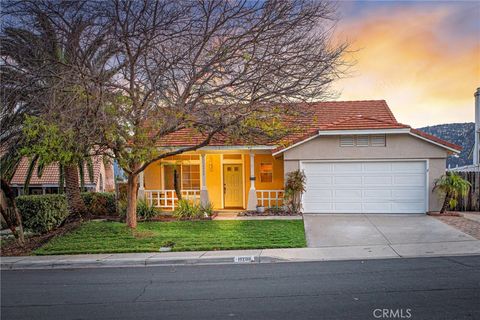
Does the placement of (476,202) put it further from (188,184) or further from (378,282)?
(188,184)

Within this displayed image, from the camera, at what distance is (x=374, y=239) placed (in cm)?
1098

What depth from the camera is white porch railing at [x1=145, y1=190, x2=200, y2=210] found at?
17.3m

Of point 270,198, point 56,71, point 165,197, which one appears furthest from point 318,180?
point 56,71

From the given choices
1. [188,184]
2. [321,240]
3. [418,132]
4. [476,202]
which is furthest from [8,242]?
[476,202]

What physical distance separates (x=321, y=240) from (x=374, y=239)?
1.50 metres

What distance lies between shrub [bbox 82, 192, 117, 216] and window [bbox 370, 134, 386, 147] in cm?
1145

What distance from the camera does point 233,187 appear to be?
1886 centimetres

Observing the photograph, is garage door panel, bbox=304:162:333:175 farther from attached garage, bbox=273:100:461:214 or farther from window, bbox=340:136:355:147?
window, bbox=340:136:355:147

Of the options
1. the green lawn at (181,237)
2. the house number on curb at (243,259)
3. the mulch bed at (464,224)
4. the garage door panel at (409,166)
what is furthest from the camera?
the garage door panel at (409,166)

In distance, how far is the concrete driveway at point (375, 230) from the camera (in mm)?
10648

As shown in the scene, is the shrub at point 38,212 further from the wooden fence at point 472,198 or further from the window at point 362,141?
the wooden fence at point 472,198

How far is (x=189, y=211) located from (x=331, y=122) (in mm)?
7778

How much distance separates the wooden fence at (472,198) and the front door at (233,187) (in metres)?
9.51

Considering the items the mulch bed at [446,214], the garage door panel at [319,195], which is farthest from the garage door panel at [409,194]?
the garage door panel at [319,195]
